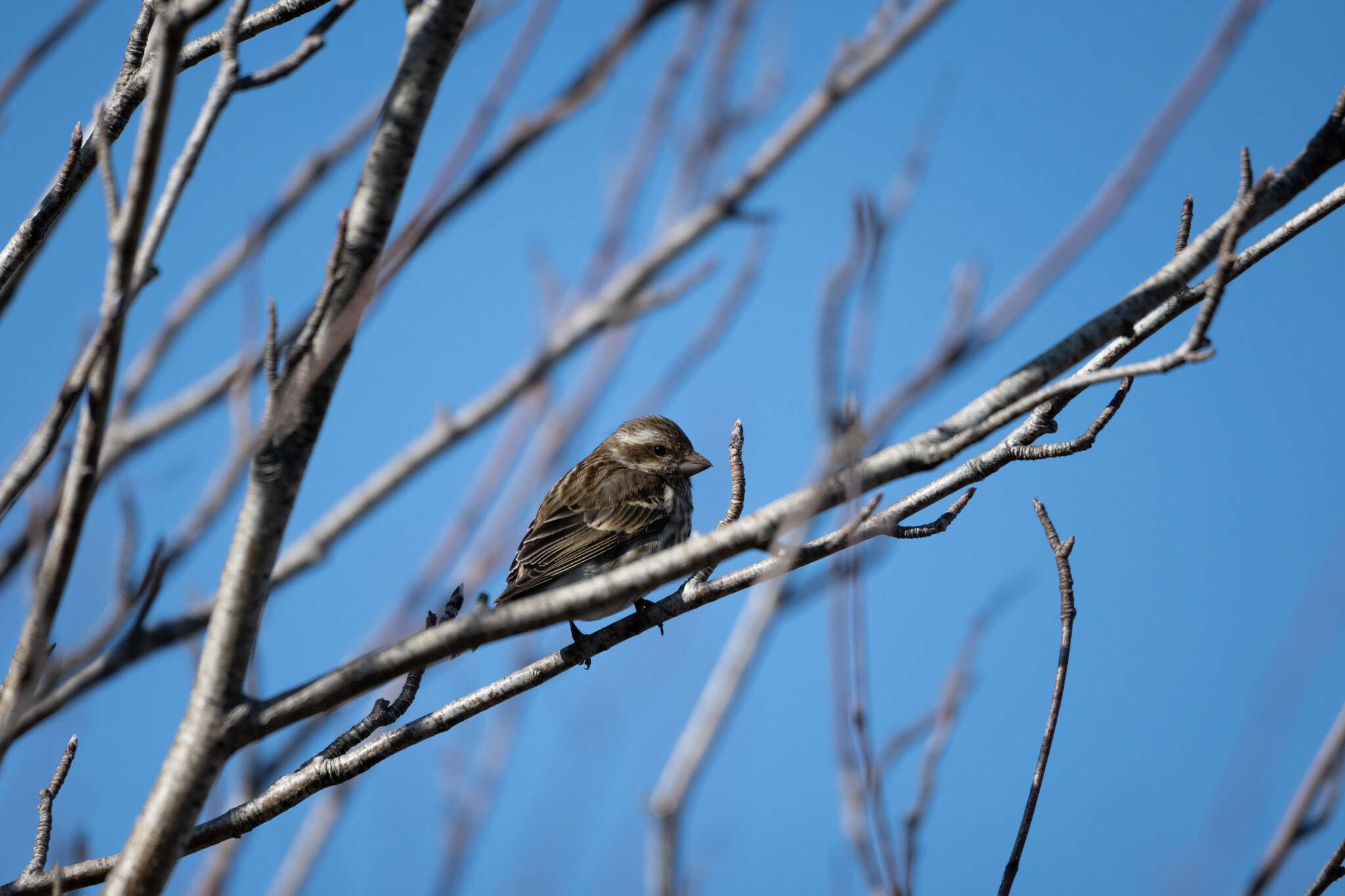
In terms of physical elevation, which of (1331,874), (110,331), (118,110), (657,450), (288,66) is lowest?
(1331,874)

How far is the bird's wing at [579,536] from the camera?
652cm

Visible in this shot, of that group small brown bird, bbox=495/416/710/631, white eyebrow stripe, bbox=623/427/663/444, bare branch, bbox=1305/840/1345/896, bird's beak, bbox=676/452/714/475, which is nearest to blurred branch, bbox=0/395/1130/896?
bare branch, bbox=1305/840/1345/896

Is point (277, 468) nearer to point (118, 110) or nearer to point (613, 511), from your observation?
point (118, 110)

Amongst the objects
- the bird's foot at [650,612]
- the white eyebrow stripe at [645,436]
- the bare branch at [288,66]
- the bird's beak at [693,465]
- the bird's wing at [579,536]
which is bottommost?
the bird's foot at [650,612]

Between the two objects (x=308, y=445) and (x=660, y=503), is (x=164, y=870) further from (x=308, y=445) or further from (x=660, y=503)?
(x=660, y=503)

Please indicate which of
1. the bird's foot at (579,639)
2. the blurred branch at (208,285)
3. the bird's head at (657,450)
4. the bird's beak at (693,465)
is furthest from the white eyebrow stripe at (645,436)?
the blurred branch at (208,285)

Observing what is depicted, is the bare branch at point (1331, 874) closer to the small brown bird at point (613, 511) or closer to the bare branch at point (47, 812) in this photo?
the bare branch at point (47, 812)

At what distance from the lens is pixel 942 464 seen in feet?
7.61

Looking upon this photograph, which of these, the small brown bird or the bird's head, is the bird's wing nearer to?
the small brown bird

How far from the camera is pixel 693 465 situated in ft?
24.9

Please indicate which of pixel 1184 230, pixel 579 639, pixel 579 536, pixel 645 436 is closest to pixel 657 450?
pixel 645 436

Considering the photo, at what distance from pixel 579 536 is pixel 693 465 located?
3.90 feet

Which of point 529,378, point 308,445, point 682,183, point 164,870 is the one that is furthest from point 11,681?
point 682,183

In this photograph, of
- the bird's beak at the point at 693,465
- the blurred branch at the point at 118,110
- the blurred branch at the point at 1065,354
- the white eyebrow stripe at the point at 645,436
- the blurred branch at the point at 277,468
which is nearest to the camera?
the blurred branch at the point at 277,468
